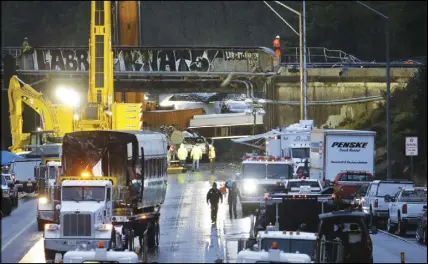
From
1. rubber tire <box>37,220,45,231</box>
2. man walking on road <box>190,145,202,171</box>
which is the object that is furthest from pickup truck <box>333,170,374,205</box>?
man walking on road <box>190,145,202,171</box>

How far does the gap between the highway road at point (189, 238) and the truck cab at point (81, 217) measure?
37.5 inches

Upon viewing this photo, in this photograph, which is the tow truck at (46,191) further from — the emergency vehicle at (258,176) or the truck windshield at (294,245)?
Answer: the truck windshield at (294,245)

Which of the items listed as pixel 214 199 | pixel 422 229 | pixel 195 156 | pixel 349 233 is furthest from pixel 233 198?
pixel 195 156

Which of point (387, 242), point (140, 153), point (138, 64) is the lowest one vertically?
point (387, 242)

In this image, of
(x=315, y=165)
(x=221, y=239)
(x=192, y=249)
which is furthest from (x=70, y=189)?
(x=315, y=165)

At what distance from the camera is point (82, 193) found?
1200 inches

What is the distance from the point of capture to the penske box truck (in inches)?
2014

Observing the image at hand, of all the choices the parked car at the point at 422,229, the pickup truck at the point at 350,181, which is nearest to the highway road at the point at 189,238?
the parked car at the point at 422,229

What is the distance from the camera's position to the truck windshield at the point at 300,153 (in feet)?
201

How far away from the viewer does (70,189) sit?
3034 cm

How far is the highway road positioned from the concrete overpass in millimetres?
20728

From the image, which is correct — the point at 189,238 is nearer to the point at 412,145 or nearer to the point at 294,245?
the point at 412,145

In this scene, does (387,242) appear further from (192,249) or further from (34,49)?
(34,49)

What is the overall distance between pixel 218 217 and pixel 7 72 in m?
33.4
